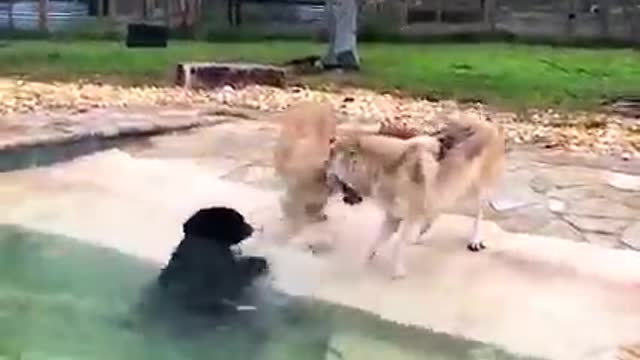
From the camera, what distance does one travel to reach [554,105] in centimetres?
1282

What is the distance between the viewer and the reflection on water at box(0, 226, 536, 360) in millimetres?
5438

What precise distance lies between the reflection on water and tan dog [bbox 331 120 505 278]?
71cm

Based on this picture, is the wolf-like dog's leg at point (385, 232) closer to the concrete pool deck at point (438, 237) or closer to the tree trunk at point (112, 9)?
the concrete pool deck at point (438, 237)

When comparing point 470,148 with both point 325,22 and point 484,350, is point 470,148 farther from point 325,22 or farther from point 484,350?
point 325,22

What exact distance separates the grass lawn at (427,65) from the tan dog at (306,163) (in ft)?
21.1

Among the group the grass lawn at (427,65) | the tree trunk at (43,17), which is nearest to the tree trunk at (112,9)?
the tree trunk at (43,17)

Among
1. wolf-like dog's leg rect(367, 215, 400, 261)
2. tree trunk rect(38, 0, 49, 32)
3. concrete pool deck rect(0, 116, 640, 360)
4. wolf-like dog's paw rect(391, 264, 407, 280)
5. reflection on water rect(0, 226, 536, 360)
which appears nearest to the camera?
reflection on water rect(0, 226, 536, 360)

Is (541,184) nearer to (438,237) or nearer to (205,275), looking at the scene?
(438,237)

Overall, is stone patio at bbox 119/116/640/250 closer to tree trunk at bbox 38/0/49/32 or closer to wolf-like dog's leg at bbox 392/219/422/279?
wolf-like dog's leg at bbox 392/219/422/279

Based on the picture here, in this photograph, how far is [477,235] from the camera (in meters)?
6.79

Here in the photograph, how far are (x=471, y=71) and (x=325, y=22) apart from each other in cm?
658

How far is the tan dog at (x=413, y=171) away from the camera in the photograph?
617cm

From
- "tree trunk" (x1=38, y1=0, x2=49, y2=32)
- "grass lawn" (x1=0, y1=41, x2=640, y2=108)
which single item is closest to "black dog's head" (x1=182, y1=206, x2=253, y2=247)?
"grass lawn" (x1=0, y1=41, x2=640, y2=108)

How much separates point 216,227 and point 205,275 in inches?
9.0
